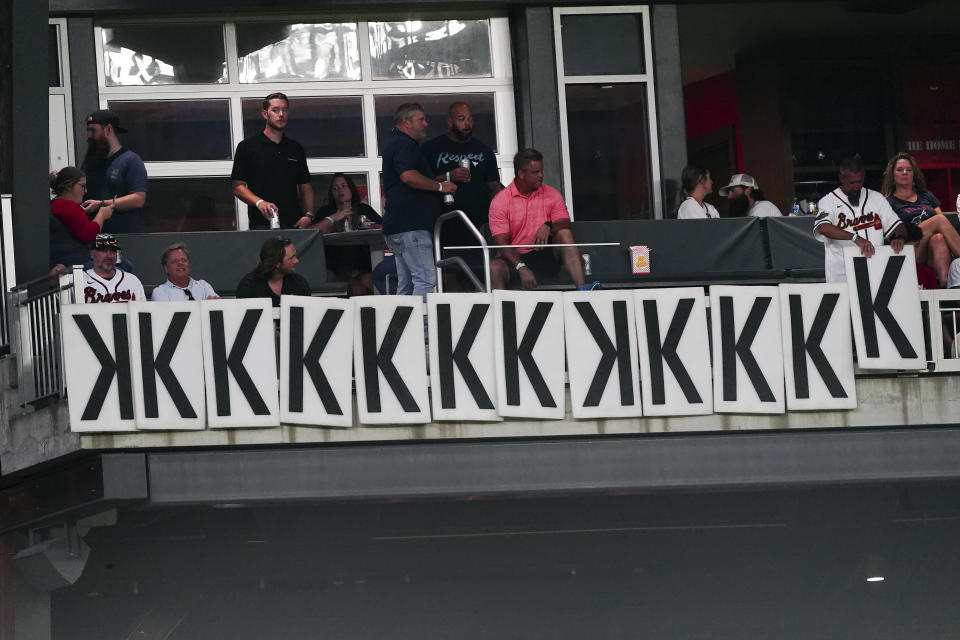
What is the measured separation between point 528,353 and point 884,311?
2.59 metres

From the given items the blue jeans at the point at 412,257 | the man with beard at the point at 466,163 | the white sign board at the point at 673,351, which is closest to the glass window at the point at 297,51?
the man with beard at the point at 466,163

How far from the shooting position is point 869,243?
10914mm

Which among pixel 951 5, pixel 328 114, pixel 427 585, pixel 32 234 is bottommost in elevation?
pixel 427 585

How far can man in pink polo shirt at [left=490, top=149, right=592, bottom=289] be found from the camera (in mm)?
10773

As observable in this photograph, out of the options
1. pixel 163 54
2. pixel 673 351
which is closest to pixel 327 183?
pixel 163 54

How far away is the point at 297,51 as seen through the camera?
17047 millimetres

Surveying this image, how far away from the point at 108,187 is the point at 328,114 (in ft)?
16.0

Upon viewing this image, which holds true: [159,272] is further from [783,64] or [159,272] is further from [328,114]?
[783,64]

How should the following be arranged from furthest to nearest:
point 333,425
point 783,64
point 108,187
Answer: point 783,64 → point 108,187 → point 333,425

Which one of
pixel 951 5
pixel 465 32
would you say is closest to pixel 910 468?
Result: pixel 465 32

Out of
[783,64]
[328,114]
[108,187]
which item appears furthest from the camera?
[783,64]

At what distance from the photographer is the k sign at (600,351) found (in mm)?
10664

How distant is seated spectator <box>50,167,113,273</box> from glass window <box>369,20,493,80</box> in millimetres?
5823

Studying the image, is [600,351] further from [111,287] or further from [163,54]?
[163,54]
